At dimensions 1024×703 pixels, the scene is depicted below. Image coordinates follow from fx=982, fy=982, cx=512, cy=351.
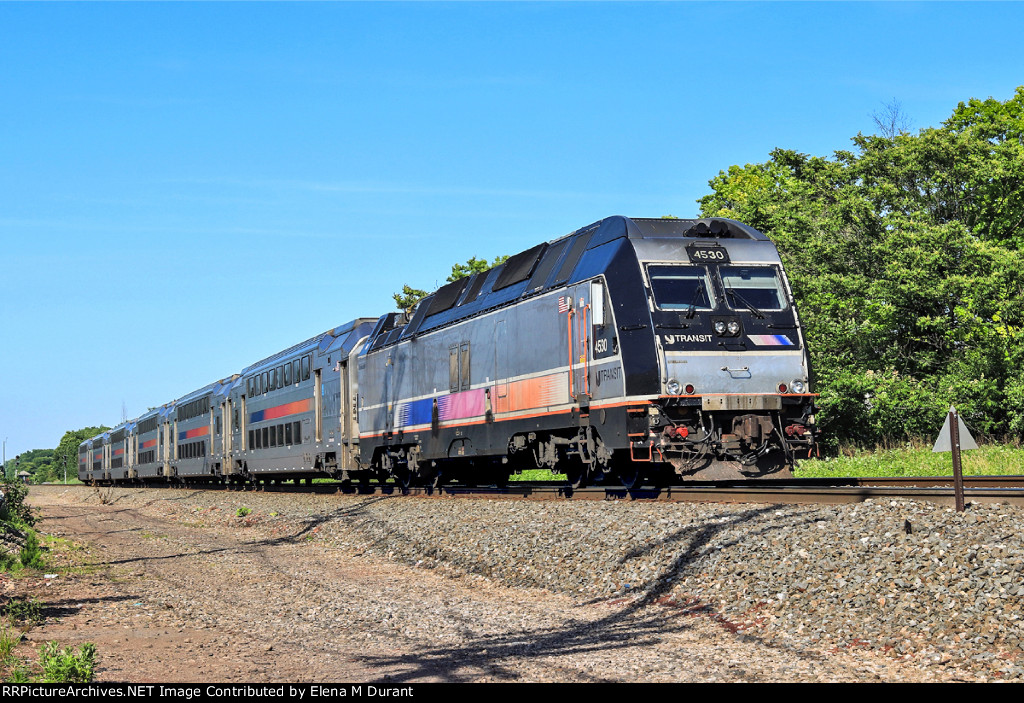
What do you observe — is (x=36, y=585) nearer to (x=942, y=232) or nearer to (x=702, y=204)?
(x=942, y=232)

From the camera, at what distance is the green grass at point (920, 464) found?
20047mm

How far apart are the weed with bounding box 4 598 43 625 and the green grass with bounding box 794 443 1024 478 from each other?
16.3 m

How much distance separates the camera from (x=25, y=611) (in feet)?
36.7

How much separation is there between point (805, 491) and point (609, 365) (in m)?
3.59

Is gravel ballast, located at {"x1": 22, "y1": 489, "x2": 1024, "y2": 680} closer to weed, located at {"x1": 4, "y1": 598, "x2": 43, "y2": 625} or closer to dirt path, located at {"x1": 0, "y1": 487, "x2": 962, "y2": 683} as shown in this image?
dirt path, located at {"x1": 0, "y1": 487, "x2": 962, "y2": 683}

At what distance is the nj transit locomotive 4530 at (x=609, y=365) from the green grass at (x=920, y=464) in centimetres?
304

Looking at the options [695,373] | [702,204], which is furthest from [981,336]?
[702,204]

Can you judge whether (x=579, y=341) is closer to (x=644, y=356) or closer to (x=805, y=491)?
(x=644, y=356)

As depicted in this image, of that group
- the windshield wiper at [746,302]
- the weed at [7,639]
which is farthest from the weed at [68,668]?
the windshield wiper at [746,302]

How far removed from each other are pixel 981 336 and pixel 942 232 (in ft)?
9.45

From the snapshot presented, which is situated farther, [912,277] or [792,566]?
[912,277]

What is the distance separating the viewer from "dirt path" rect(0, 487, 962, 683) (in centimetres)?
793

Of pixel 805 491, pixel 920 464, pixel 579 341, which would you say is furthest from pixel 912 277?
pixel 805 491

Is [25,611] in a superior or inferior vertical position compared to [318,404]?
inferior
